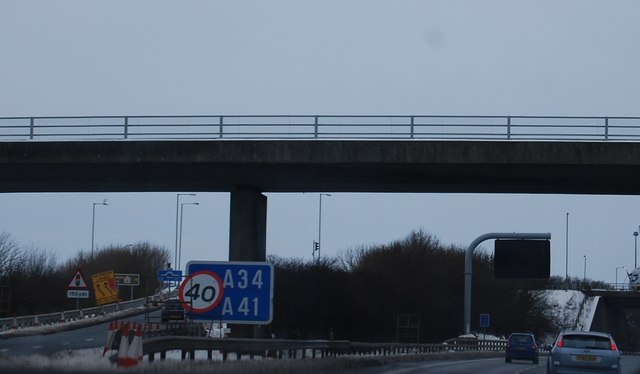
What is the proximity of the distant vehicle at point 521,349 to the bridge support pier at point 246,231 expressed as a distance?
1706 centimetres

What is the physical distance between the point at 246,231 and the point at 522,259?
1053 centimetres

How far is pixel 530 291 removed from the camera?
3644 inches

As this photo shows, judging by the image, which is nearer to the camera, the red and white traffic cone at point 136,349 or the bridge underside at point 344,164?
the red and white traffic cone at point 136,349

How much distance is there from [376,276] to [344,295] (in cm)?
604

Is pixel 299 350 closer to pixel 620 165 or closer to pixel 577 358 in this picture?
pixel 577 358

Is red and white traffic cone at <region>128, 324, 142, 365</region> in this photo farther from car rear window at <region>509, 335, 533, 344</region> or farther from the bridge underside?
car rear window at <region>509, 335, 533, 344</region>

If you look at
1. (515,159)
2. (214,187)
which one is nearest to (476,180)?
(515,159)

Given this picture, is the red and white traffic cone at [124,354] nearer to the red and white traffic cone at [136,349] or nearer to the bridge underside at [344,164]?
the red and white traffic cone at [136,349]

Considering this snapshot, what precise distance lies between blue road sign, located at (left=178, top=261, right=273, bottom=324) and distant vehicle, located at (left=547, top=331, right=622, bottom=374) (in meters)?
11.7

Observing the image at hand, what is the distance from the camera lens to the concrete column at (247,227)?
39406 mm

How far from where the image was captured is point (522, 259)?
36.9 meters

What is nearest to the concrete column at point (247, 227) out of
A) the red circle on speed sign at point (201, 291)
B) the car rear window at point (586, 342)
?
the car rear window at point (586, 342)

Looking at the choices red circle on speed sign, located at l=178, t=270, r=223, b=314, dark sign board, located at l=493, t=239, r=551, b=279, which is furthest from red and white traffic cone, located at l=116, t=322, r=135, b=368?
dark sign board, located at l=493, t=239, r=551, b=279

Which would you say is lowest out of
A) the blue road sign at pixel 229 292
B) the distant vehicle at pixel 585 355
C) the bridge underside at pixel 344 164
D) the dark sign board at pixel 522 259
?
the distant vehicle at pixel 585 355
